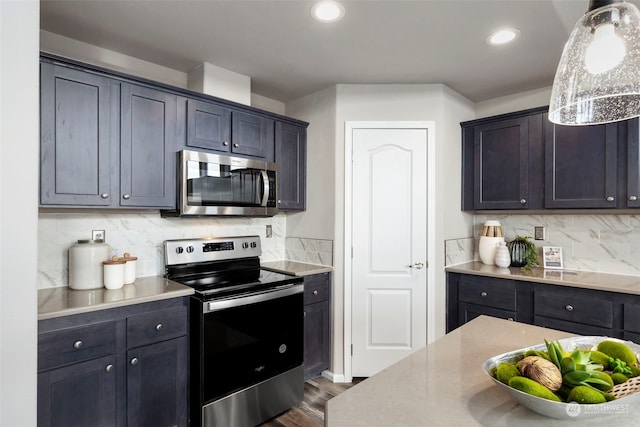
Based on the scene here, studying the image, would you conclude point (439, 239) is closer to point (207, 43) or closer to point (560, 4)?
point (560, 4)

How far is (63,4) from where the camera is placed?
1.83 m

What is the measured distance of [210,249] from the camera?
2.64 metres

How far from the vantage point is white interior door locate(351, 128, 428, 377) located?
9.44 feet

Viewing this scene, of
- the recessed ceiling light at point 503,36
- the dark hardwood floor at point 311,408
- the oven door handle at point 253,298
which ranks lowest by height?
the dark hardwood floor at point 311,408

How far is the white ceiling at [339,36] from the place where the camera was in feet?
6.10

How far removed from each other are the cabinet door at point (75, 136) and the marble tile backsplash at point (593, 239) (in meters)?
3.31

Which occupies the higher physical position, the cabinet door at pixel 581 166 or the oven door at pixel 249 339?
the cabinet door at pixel 581 166

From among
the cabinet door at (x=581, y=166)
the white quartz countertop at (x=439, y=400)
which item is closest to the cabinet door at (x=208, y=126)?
the white quartz countertop at (x=439, y=400)

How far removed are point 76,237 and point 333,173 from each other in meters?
1.88

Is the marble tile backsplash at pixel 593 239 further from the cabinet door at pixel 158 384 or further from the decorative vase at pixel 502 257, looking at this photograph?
the cabinet door at pixel 158 384

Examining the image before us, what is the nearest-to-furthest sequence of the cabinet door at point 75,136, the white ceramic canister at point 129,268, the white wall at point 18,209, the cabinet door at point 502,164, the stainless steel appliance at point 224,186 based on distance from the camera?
1. the white wall at point 18,209
2. the cabinet door at point 75,136
3. the white ceramic canister at point 129,268
4. the stainless steel appliance at point 224,186
5. the cabinet door at point 502,164

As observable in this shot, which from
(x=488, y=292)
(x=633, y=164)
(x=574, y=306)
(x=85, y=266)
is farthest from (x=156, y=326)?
(x=633, y=164)

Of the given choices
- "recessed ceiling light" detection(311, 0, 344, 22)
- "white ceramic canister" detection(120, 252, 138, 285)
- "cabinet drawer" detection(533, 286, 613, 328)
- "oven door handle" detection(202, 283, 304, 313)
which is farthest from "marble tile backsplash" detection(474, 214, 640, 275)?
"white ceramic canister" detection(120, 252, 138, 285)

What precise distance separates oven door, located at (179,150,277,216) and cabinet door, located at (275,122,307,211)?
167 millimetres
